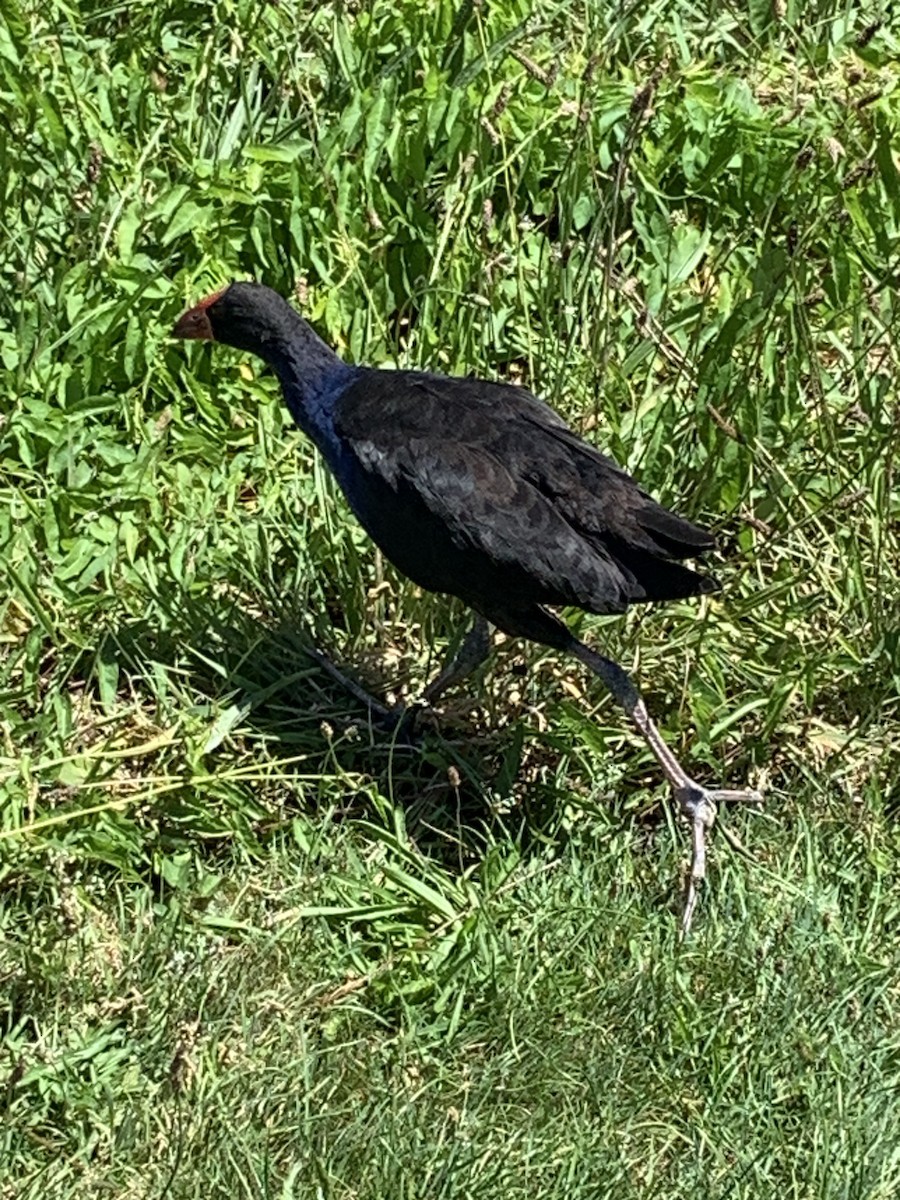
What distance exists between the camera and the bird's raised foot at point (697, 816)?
349cm

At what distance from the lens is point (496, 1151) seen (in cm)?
298

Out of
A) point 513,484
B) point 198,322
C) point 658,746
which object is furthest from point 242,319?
point 658,746

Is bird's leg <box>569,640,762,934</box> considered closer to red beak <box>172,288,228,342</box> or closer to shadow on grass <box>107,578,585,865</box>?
shadow on grass <box>107,578,585,865</box>

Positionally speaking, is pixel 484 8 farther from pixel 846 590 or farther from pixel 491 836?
pixel 491 836

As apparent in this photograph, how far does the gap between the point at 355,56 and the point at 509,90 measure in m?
0.39

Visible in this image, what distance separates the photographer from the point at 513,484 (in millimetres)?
3561

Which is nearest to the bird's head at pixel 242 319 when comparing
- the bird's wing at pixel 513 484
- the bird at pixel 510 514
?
the bird at pixel 510 514

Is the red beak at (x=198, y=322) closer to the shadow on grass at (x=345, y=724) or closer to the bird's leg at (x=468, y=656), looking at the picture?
the shadow on grass at (x=345, y=724)

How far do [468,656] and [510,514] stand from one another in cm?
47

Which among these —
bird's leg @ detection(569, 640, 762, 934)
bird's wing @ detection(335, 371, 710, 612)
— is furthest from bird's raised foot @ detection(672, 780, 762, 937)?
bird's wing @ detection(335, 371, 710, 612)

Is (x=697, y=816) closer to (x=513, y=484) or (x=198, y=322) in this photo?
(x=513, y=484)

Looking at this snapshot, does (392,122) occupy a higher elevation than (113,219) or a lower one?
higher

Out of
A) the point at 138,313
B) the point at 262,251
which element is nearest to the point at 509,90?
the point at 262,251

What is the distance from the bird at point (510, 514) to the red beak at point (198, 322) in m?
0.32
